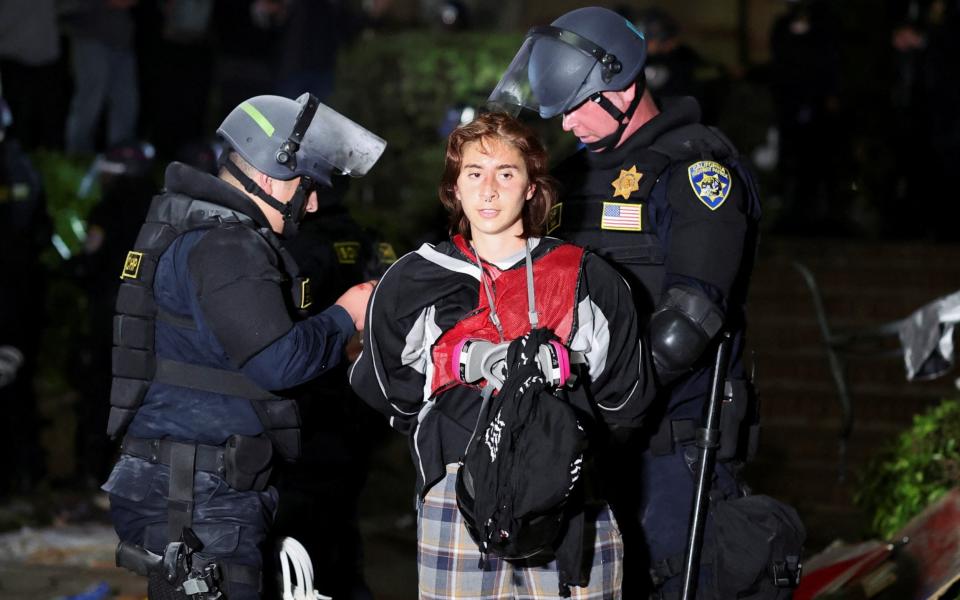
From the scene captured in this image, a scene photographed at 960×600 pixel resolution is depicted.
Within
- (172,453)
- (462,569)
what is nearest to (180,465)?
(172,453)

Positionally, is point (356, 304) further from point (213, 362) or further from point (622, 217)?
point (622, 217)

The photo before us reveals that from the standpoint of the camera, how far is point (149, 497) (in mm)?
4453

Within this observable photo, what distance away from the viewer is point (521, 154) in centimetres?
409

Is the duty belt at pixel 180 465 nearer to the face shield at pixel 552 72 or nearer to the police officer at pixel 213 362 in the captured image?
the police officer at pixel 213 362

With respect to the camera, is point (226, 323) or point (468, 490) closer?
point (468, 490)

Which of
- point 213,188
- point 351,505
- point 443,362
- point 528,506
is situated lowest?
point 351,505

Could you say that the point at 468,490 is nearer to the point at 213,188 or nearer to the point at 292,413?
the point at 292,413

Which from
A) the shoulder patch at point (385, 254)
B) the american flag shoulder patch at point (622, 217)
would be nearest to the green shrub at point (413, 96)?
the shoulder patch at point (385, 254)

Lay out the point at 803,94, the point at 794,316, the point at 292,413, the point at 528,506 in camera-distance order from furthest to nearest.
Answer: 1. the point at 803,94
2. the point at 794,316
3. the point at 292,413
4. the point at 528,506

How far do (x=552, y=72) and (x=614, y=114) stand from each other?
0.25 metres

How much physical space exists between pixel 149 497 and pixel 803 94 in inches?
379

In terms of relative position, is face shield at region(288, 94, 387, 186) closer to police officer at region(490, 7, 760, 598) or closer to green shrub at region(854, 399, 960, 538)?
police officer at region(490, 7, 760, 598)

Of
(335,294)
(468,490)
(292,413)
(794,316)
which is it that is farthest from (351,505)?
(794,316)

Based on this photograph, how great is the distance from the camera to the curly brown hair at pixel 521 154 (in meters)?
4.07
